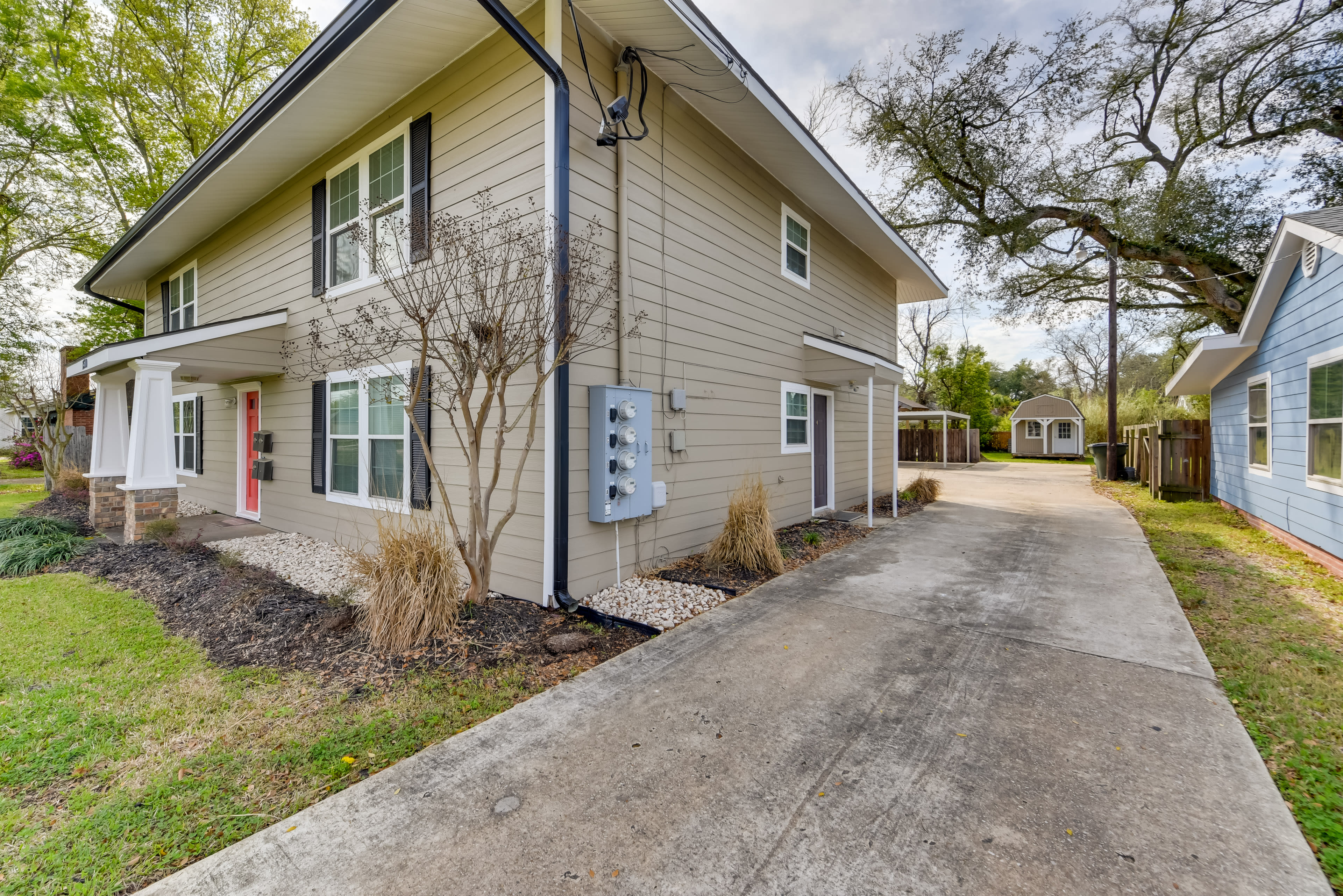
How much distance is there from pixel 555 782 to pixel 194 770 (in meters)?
1.50

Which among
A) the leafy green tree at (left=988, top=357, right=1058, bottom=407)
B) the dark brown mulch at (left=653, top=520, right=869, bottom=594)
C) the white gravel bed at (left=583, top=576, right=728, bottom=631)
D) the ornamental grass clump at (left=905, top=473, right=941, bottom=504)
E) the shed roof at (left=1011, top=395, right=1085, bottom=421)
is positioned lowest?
the white gravel bed at (left=583, top=576, right=728, bottom=631)

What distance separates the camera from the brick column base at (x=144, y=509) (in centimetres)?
625

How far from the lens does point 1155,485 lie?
10430mm

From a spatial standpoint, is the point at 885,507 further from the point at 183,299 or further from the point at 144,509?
the point at 183,299

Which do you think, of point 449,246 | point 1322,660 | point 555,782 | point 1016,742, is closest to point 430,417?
point 449,246

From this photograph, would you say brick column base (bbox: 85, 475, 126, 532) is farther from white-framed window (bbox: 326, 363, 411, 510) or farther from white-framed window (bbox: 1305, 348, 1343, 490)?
white-framed window (bbox: 1305, 348, 1343, 490)

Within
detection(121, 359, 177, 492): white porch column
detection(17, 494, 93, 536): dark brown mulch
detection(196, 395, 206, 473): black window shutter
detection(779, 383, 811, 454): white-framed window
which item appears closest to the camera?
detection(121, 359, 177, 492): white porch column

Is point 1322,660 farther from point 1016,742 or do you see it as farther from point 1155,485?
Answer: point 1155,485

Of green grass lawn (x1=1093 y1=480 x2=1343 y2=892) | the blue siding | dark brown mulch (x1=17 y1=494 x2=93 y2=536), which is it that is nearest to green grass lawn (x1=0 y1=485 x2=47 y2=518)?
dark brown mulch (x1=17 y1=494 x2=93 y2=536)

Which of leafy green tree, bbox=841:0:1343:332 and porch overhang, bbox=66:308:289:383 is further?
leafy green tree, bbox=841:0:1343:332

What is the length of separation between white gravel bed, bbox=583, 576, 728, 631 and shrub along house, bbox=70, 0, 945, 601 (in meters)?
0.17

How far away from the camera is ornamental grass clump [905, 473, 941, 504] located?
33.1 ft

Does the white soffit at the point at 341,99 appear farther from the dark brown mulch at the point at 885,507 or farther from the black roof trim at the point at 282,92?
the dark brown mulch at the point at 885,507

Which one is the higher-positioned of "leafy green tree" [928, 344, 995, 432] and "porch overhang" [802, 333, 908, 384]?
"leafy green tree" [928, 344, 995, 432]
